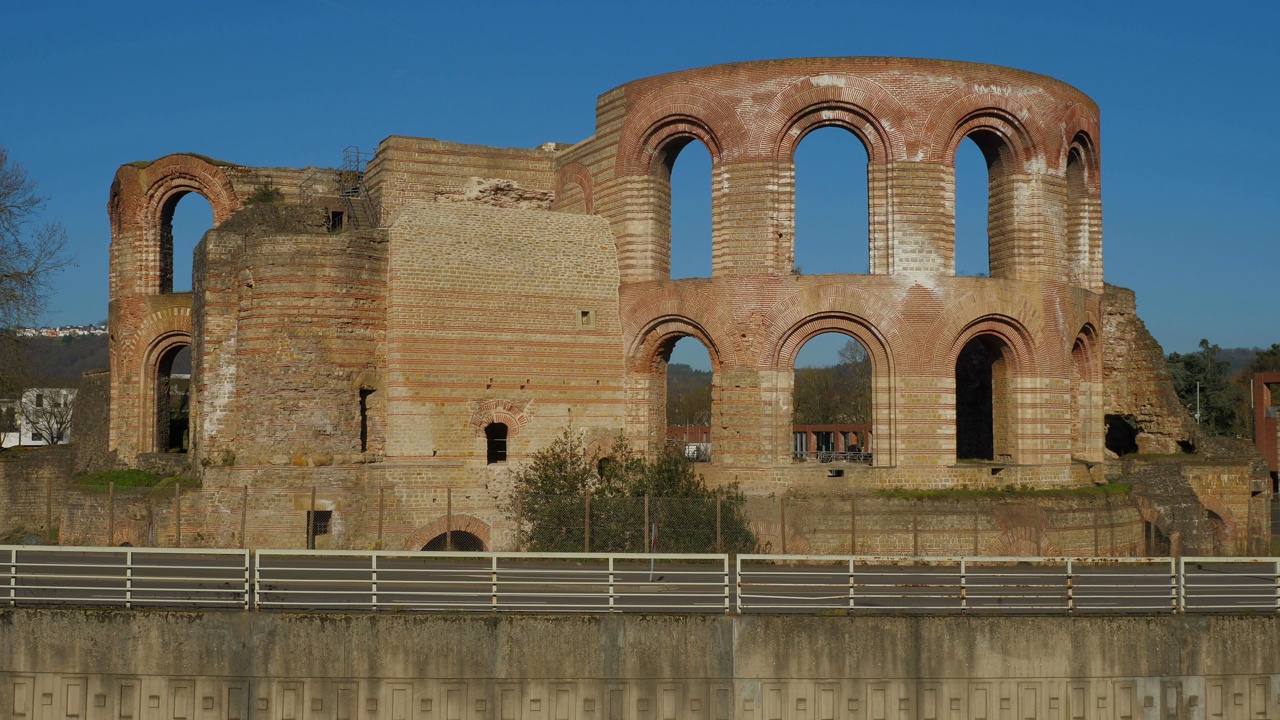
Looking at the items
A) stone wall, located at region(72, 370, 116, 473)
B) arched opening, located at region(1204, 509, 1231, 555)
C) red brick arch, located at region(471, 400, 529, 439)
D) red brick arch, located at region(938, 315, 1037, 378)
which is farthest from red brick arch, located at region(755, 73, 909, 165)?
stone wall, located at region(72, 370, 116, 473)

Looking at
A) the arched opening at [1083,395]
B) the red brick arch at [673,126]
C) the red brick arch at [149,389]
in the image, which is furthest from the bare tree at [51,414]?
the arched opening at [1083,395]

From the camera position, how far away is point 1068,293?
27672 mm

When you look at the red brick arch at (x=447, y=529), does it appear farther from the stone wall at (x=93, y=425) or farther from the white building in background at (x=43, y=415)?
the white building in background at (x=43, y=415)

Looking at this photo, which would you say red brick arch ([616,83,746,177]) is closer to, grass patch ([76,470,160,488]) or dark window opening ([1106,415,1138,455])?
grass patch ([76,470,160,488])

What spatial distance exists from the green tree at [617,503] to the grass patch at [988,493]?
315 centimetres

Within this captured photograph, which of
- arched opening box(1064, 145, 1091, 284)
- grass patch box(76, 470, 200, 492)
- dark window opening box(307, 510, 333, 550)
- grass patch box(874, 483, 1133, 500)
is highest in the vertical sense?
arched opening box(1064, 145, 1091, 284)

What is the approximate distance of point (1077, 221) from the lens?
30234mm

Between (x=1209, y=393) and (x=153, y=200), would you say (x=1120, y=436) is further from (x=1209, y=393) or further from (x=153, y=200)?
(x=1209, y=393)

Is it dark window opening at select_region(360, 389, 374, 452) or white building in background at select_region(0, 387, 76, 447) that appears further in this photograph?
white building in background at select_region(0, 387, 76, 447)

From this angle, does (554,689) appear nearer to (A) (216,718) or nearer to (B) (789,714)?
(B) (789,714)

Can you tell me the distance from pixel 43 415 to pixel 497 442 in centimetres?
4973

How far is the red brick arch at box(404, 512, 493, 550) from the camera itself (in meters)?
25.2

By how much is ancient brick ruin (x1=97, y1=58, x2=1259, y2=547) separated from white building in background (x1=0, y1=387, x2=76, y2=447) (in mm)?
41803

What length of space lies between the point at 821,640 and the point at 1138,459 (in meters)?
18.5
